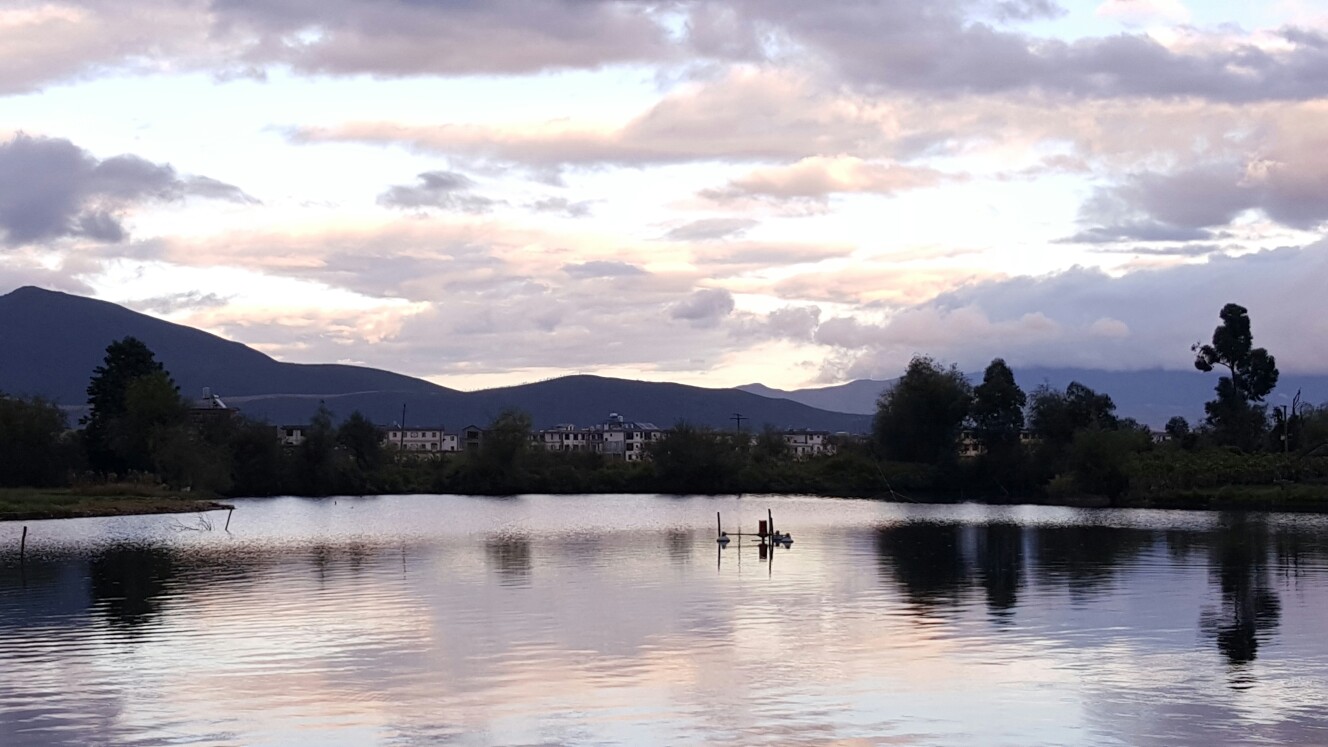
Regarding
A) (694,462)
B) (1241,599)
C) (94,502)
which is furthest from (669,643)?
(694,462)

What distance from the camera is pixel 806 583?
52406 millimetres

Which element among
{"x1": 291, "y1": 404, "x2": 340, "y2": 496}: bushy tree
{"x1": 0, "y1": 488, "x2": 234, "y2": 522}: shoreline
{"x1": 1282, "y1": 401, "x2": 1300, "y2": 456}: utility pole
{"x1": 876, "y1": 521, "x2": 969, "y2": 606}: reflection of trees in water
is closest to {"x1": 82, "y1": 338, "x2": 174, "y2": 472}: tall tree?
{"x1": 0, "y1": 488, "x2": 234, "y2": 522}: shoreline

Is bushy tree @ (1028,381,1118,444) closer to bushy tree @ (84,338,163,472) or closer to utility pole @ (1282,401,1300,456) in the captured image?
utility pole @ (1282,401,1300,456)

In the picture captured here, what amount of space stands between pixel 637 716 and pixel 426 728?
3.92 meters

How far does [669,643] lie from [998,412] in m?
129

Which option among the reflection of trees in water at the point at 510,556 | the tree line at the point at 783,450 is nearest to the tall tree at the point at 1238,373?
the tree line at the point at 783,450

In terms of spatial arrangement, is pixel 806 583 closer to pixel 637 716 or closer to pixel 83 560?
pixel 637 716

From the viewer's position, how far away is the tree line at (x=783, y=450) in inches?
5103

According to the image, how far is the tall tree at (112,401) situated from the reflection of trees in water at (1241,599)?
4138 inches

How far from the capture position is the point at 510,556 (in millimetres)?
66688

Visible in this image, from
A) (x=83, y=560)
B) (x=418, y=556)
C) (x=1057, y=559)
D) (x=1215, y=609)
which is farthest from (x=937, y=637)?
(x=83, y=560)

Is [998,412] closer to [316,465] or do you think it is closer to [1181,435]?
[1181,435]

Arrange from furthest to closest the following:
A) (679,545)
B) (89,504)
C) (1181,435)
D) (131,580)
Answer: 1. (1181,435)
2. (89,504)
3. (679,545)
4. (131,580)

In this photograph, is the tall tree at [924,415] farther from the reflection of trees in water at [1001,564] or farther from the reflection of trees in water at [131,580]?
the reflection of trees in water at [131,580]
